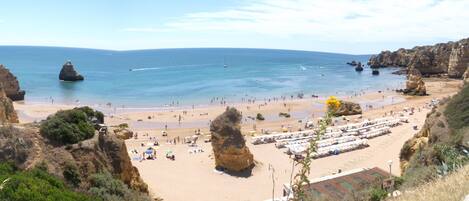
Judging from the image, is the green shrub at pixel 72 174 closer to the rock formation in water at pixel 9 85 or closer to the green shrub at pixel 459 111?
the green shrub at pixel 459 111

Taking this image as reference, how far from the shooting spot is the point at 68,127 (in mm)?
13945

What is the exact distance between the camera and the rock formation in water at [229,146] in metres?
23.5

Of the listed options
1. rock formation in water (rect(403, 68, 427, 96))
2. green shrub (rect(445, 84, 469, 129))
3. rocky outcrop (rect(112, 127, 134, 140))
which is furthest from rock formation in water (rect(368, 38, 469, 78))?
rocky outcrop (rect(112, 127, 134, 140))

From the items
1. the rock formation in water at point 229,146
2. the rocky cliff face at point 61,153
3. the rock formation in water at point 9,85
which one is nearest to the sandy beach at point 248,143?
the rock formation in water at point 229,146

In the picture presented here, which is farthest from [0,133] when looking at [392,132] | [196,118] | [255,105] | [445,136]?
[255,105]

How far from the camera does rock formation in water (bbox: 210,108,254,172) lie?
23.5 metres

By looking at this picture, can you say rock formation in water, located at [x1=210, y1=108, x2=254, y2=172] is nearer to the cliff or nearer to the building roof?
the building roof

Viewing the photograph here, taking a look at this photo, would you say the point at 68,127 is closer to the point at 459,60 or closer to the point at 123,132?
the point at 123,132

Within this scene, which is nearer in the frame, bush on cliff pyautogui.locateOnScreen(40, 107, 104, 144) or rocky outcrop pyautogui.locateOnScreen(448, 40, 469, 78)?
bush on cliff pyautogui.locateOnScreen(40, 107, 104, 144)

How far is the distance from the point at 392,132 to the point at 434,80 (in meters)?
47.2

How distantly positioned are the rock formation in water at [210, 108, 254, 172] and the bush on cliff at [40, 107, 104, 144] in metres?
9.60

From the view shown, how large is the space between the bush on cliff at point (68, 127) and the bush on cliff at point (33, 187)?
2.10 meters

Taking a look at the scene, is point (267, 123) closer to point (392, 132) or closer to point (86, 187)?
point (392, 132)

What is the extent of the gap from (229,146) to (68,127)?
11146mm
